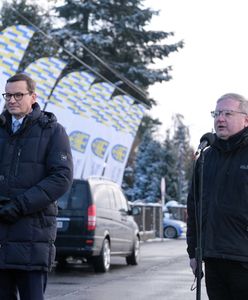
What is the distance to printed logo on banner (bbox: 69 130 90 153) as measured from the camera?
1073 inches

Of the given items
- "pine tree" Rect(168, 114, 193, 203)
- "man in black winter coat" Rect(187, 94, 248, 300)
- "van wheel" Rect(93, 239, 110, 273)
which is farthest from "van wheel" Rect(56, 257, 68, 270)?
"pine tree" Rect(168, 114, 193, 203)

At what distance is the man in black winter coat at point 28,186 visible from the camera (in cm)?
482

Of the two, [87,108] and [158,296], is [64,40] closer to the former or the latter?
[87,108]

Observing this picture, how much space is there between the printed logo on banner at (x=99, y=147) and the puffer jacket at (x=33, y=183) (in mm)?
23745

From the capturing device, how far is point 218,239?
5184mm

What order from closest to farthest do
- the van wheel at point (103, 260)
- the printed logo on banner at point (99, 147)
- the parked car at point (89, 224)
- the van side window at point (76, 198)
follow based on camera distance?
the parked car at point (89, 224) < the van side window at point (76, 198) < the van wheel at point (103, 260) < the printed logo on banner at point (99, 147)

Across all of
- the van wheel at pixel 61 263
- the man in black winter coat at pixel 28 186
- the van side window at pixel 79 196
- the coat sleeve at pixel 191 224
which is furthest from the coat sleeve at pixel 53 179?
the van wheel at pixel 61 263

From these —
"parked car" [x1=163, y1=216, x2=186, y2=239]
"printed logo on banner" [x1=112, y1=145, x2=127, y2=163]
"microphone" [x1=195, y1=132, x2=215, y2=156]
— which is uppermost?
"printed logo on banner" [x1=112, y1=145, x2=127, y2=163]

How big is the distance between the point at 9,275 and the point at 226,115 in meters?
1.78

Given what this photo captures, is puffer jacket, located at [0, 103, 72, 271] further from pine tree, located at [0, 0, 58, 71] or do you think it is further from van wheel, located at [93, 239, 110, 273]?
pine tree, located at [0, 0, 58, 71]

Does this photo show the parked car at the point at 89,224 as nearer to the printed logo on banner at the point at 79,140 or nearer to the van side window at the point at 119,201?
the van side window at the point at 119,201

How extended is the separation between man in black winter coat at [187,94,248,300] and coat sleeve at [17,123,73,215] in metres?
0.93

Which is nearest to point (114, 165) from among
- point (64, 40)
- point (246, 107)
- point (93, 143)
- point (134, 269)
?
point (93, 143)

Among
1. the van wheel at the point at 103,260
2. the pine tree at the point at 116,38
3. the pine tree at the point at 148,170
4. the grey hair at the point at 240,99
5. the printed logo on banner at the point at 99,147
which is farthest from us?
the pine tree at the point at 148,170
